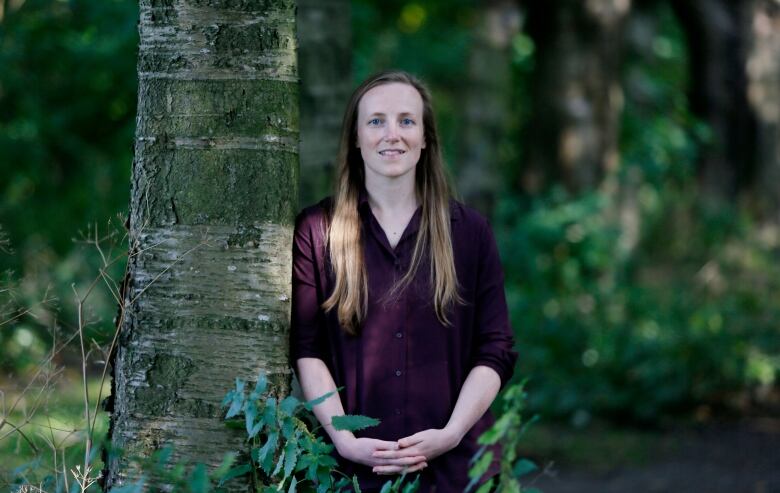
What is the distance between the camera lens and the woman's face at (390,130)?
11.5 feet

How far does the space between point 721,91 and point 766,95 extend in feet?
3.41

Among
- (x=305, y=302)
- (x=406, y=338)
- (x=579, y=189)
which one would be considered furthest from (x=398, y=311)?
(x=579, y=189)

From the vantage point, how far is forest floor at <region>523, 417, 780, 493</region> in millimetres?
8258

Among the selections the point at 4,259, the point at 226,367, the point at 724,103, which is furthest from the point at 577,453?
the point at 724,103

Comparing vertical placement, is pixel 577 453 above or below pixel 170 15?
below

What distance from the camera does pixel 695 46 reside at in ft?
56.2

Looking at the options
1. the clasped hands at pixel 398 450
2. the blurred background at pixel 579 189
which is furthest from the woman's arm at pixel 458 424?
the blurred background at pixel 579 189

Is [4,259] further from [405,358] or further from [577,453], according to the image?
[405,358]

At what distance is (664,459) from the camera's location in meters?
9.06

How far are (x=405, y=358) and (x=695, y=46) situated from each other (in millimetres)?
14945

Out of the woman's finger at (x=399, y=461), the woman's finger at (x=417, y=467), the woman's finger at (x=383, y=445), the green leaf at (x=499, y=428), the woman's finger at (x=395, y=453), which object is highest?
the green leaf at (x=499, y=428)

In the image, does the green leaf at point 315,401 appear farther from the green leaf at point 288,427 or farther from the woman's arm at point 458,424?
the woman's arm at point 458,424

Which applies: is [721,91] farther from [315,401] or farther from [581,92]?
[315,401]

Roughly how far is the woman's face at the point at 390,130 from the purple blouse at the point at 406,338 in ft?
0.58
